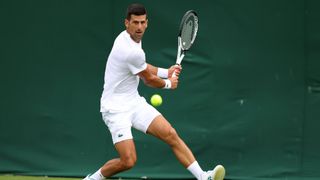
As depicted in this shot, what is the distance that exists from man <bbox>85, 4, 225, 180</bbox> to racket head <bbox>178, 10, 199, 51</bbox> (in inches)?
12.0

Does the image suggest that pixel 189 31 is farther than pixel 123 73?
Yes

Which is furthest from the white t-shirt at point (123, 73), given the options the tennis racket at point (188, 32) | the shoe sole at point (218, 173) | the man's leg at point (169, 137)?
the shoe sole at point (218, 173)

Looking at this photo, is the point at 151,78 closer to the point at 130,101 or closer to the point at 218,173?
the point at 130,101

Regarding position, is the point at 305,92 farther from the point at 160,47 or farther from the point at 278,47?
the point at 160,47

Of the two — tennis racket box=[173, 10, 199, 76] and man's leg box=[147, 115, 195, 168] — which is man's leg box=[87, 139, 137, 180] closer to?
man's leg box=[147, 115, 195, 168]

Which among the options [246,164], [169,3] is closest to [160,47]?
[169,3]

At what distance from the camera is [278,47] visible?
7.05m

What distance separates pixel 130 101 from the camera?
6070 millimetres

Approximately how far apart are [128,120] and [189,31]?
0.96m

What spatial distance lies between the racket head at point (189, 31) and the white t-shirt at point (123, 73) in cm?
50

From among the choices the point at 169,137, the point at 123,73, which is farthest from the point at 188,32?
the point at 169,137

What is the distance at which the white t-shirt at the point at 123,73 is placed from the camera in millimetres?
5867

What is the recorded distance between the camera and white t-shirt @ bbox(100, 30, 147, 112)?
19.2ft

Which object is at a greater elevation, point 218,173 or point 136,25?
point 136,25
